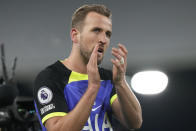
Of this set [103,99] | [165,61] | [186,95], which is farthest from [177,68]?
[103,99]

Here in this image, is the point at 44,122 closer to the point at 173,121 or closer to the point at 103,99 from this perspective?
the point at 103,99

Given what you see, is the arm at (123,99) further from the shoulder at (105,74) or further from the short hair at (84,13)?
the short hair at (84,13)

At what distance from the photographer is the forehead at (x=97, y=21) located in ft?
5.46

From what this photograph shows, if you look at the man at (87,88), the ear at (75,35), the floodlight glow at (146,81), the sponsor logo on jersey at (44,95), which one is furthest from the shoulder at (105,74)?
the floodlight glow at (146,81)

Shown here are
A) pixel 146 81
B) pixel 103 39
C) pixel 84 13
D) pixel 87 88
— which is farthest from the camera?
pixel 146 81

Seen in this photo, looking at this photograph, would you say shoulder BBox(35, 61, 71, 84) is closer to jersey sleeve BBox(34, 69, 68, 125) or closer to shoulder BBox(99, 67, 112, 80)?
jersey sleeve BBox(34, 69, 68, 125)

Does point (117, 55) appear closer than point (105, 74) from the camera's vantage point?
Yes

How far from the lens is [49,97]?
156 centimetres

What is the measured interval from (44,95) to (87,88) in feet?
0.92

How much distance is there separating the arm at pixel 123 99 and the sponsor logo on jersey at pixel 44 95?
43 centimetres

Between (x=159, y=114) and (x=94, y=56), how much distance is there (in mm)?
15371

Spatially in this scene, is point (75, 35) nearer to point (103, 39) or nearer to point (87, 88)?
point (103, 39)

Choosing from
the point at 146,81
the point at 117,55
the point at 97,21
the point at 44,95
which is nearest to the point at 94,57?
the point at 117,55

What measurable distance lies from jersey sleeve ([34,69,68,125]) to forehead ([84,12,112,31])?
44 cm
